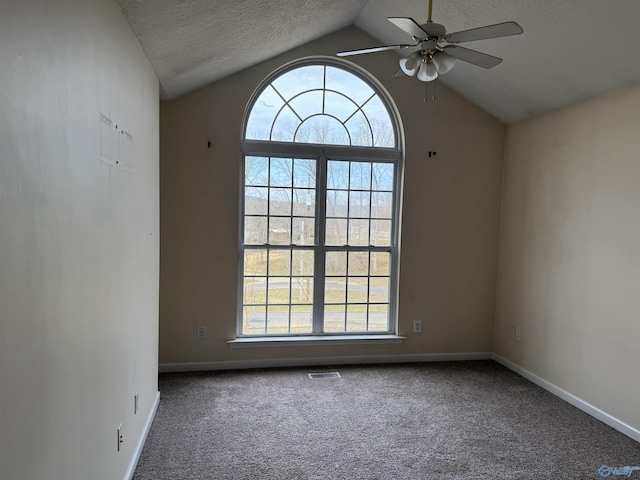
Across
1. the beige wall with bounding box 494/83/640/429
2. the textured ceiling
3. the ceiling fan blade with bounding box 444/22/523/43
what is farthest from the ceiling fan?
the beige wall with bounding box 494/83/640/429

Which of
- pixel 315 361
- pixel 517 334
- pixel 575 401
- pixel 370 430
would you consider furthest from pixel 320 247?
pixel 575 401

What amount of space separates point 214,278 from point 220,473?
1.82m

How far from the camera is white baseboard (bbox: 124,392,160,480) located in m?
2.25

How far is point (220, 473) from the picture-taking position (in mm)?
2332

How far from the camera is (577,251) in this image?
3365 mm

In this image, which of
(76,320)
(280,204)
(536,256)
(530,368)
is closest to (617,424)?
(530,368)

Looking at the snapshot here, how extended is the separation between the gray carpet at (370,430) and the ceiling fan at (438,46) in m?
2.21

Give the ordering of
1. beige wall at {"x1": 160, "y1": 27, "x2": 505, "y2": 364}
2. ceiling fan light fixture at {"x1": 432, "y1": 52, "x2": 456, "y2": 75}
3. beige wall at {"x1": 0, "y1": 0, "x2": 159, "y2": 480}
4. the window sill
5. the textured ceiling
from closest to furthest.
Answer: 1. beige wall at {"x1": 0, "y1": 0, "x2": 159, "y2": 480}
2. ceiling fan light fixture at {"x1": 432, "y1": 52, "x2": 456, "y2": 75}
3. the textured ceiling
4. beige wall at {"x1": 160, "y1": 27, "x2": 505, "y2": 364}
5. the window sill

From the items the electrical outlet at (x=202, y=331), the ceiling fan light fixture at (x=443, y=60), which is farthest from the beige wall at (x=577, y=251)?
the electrical outlet at (x=202, y=331)

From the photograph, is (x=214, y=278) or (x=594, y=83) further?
(x=214, y=278)

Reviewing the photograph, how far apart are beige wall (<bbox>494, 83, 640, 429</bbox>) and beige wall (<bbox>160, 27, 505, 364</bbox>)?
0.30m

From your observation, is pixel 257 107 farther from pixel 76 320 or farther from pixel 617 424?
pixel 617 424

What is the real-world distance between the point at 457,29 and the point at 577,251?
1.94 meters

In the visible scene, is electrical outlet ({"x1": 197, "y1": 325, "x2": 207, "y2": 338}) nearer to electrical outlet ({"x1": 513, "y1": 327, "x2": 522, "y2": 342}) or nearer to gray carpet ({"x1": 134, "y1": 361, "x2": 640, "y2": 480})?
gray carpet ({"x1": 134, "y1": 361, "x2": 640, "y2": 480})
